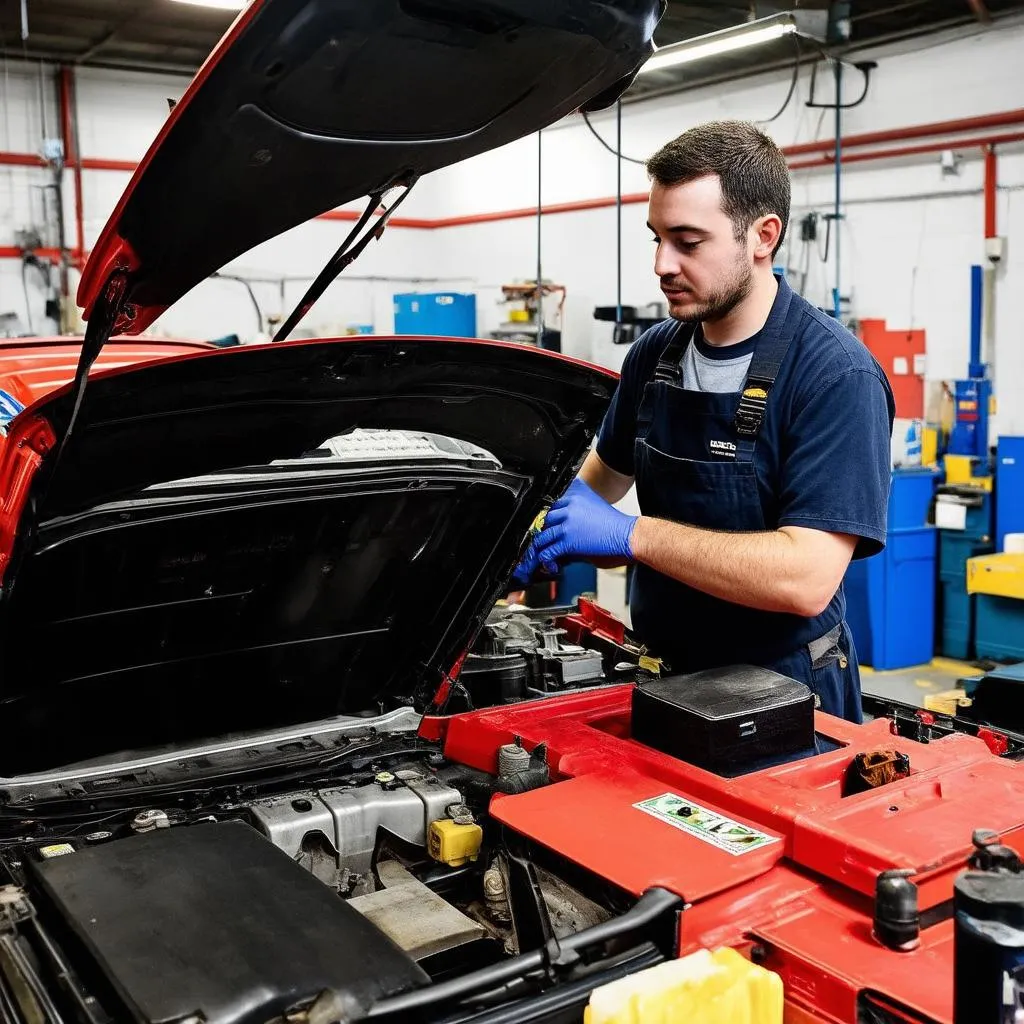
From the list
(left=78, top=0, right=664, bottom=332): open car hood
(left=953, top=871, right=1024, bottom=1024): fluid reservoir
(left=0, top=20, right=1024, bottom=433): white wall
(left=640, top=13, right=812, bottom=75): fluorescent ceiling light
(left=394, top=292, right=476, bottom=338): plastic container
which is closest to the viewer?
(left=953, top=871, right=1024, bottom=1024): fluid reservoir

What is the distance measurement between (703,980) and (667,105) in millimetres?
9584

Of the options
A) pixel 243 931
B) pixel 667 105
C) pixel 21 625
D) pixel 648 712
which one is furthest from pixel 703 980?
pixel 667 105

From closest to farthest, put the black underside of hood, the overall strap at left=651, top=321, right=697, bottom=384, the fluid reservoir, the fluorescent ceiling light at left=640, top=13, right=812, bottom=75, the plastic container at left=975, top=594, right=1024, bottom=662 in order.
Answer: the fluid reservoir
the black underside of hood
the overall strap at left=651, top=321, right=697, bottom=384
the fluorescent ceiling light at left=640, top=13, right=812, bottom=75
the plastic container at left=975, top=594, right=1024, bottom=662

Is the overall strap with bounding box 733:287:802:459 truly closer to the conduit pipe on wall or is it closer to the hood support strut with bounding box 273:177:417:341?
the hood support strut with bounding box 273:177:417:341

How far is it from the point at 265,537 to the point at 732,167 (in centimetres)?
114

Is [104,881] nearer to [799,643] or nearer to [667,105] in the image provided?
[799,643]

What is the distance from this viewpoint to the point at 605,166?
34.9ft

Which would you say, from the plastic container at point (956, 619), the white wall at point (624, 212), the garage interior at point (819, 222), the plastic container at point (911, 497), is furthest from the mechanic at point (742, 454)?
the white wall at point (624, 212)

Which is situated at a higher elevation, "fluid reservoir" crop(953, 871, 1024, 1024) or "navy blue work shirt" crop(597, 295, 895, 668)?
"navy blue work shirt" crop(597, 295, 895, 668)

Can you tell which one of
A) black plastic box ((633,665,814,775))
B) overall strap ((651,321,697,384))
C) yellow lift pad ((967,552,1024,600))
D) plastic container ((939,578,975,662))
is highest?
overall strap ((651,321,697,384))

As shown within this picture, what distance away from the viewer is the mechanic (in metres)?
2.09

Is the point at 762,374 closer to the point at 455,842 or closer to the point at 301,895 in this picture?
the point at 455,842

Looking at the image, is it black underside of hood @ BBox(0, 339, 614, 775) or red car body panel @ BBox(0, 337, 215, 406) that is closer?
black underside of hood @ BBox(0, 339, 614, 775)

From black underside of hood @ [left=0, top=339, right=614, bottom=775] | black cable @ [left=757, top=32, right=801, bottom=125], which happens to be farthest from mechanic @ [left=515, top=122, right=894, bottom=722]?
black cable @ [left=757, top=32, right=801, bottom=125]
